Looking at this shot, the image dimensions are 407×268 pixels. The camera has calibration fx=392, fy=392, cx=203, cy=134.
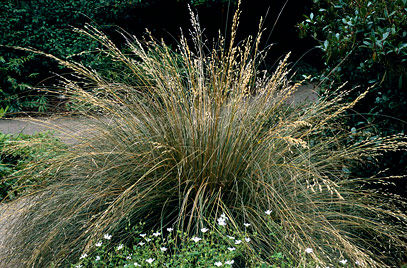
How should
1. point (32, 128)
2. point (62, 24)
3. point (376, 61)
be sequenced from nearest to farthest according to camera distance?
point (376, 61) < point (32, 128) < point (62, 24)

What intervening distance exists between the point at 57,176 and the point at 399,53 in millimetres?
2757

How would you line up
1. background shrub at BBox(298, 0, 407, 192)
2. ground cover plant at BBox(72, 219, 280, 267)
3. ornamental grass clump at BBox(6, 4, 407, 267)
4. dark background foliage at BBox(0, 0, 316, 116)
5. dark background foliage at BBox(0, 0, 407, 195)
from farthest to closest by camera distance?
dark background foliage at BBox(0, 0, 316, 116) → dark background foliage at BBox(0, 0, 407, 195) → background shrub at BBox(298, 0, 407, 192) → ornamental grass clump at BBox(6, 4, 407, 267) → ground cover plant at BBox(72, 219, 280, 267)

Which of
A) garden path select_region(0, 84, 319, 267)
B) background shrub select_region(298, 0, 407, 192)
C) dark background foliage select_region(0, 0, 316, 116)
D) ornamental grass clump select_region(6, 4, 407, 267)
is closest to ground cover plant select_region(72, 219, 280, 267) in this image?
ornamental grass clump select_region(6, 4, 407, 267)

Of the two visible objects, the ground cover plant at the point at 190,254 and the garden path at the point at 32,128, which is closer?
the ground cover plant at the point at 190,254

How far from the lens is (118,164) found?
2891 millimetres

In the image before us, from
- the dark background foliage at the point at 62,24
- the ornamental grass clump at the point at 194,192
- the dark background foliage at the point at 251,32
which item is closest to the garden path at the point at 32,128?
the ornamental grass clump at the point at 194,192

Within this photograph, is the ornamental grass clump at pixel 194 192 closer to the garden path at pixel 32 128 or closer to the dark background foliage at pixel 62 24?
the garden path at pixel 32 128

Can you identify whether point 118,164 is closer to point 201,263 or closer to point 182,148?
point 182,148

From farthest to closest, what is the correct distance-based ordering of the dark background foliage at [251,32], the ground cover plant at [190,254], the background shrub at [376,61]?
the dark background foliage at [251,32] < the background shrub at [376,61] < the ground cover plant at [190,254]

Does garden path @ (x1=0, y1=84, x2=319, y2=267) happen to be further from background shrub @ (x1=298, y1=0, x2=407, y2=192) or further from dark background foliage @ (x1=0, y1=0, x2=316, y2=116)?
dark background foliage @ (x1=0, y1=0, x2=316, y2=116)

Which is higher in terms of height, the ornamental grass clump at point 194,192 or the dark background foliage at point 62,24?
the ornamental grass clump at point 194,192

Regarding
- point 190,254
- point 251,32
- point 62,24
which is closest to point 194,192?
point 190,254

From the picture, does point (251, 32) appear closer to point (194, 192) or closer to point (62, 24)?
point (62, 24)

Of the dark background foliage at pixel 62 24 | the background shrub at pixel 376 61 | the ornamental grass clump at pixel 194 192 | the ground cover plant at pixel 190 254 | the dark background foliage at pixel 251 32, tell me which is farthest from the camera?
the dark background foliage at pixel 62 24
